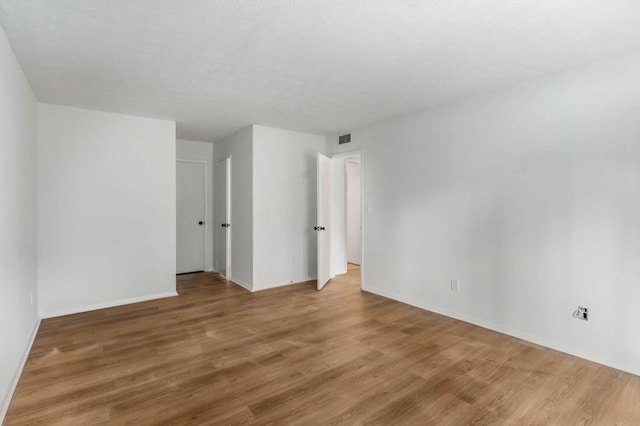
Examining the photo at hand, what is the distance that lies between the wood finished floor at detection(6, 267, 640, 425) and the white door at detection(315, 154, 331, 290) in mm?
→ 1302

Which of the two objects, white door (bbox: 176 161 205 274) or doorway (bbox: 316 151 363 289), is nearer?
doorway (bbox: 316 151 363 289)

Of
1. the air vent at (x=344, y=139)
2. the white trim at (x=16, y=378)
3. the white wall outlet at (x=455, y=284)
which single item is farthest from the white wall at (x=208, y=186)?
the white wall outlet at (x=455, y=284)

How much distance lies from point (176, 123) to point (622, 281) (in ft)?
17.0

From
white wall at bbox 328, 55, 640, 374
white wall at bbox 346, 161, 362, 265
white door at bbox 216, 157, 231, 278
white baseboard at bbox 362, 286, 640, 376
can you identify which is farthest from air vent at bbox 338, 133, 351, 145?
white baseboard at bbox 362, 286, 640, 376

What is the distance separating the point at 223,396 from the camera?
6.84 feet

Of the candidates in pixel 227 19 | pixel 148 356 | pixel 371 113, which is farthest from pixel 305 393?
pixel 371 113

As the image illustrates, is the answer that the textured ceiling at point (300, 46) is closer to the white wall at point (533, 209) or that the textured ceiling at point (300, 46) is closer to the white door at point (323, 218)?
the white wall at point (533, 209)

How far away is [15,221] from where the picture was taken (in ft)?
7.94

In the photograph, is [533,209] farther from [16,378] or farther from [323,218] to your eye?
[16,378]

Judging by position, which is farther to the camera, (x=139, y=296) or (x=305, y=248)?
(x=305, y=248)

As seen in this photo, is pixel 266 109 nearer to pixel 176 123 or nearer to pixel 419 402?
pixel 176 123

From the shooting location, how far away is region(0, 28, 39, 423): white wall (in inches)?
80.6

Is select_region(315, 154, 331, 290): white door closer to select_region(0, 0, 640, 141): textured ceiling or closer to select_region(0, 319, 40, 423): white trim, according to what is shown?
select_region(0, 0, 640, 141): textured ceiling

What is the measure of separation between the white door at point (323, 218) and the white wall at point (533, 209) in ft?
3.75
